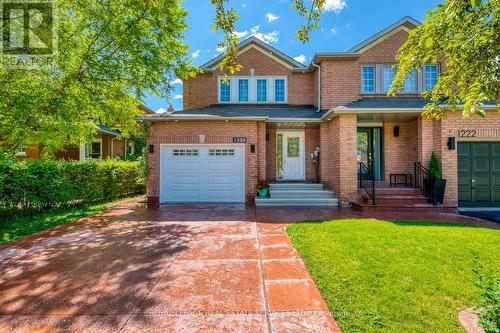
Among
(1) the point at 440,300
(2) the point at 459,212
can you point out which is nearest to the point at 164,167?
(1) the point at 440,300

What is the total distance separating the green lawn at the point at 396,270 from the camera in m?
2.55

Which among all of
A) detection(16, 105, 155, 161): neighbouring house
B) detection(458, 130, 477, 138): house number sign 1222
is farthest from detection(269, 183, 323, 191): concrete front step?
detection(16, 105, 155, 161): neighbouring house

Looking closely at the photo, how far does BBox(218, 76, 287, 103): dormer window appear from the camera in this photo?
1317 centimetres

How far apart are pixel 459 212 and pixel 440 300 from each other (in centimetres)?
761

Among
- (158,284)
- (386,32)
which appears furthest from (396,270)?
(386,32)

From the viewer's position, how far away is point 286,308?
109 inches

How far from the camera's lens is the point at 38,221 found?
7070mm

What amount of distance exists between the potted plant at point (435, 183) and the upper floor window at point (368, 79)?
4445 millimetres

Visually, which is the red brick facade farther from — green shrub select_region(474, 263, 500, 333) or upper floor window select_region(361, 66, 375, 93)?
green shrub select_region(474, 263, 500, 333)

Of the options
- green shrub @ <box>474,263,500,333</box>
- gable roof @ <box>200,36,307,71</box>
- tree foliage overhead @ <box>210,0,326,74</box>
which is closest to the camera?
green shrub @ <box>474,263,500,333</box>

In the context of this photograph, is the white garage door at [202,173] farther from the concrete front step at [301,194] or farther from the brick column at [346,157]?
the brick column at [346,157]

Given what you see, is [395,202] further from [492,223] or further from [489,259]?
[489,259]

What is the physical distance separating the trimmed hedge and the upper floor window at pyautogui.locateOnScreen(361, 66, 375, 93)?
1126 centimetres

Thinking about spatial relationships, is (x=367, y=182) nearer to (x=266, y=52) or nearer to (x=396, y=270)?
(x=396, y=270)
